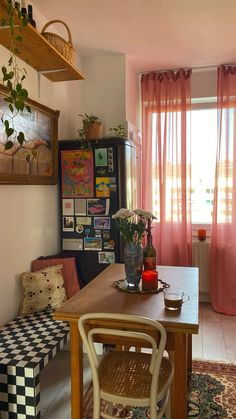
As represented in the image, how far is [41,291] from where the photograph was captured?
2443mm

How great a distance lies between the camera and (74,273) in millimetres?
2795

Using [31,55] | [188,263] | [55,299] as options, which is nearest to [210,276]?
A: [188,263]

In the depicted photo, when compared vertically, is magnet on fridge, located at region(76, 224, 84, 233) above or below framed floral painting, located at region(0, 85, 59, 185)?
below

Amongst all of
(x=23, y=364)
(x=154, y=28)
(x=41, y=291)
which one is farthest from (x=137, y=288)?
(x=154, y=28)

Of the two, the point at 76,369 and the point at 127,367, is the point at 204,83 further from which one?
the point at 76,369

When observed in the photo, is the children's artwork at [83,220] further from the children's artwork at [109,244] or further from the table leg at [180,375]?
the table leg at [180,375]

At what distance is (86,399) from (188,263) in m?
2.03

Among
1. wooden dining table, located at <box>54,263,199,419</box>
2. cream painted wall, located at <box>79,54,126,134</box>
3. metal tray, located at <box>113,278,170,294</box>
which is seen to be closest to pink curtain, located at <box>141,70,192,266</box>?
cream painted wall, located at <box>79,54,126,134</box>

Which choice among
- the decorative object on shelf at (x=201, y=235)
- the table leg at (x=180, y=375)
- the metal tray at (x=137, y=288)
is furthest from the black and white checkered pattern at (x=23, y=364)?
the decorative object on shelf at (x=201, y=235)

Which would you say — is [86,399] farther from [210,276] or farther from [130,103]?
[130,103]

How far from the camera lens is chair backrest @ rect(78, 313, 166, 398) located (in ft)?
4.56

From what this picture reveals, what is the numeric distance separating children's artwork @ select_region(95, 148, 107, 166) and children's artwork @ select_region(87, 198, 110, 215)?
325 mm

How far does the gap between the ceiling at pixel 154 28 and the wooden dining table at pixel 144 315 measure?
6.89 ft

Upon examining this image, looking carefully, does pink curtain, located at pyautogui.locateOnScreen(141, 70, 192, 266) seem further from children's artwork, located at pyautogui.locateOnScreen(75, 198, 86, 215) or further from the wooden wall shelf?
the wooden wall shelf
